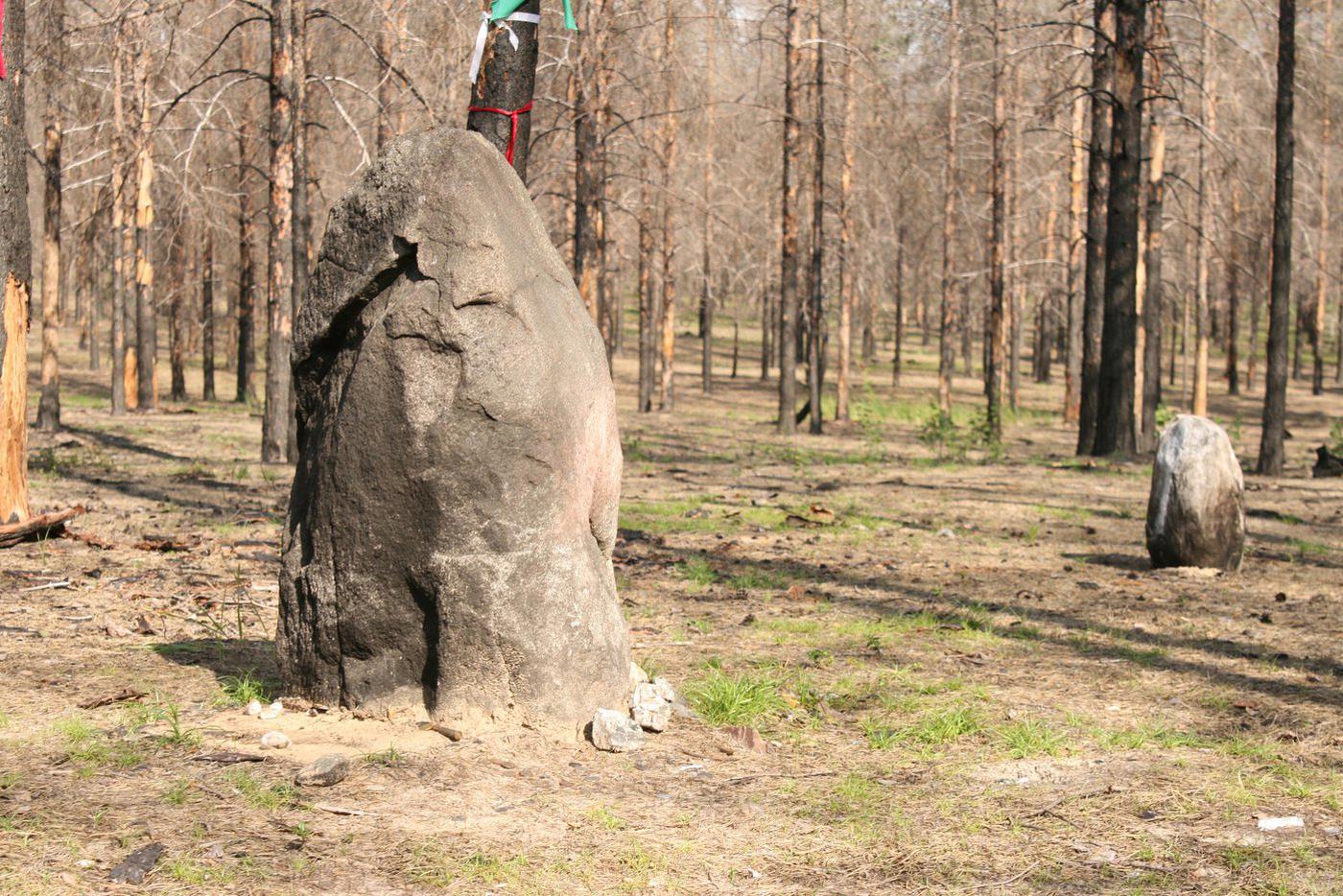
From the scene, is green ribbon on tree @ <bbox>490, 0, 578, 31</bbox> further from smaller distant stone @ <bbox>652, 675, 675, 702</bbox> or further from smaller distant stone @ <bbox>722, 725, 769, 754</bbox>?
smaller distant stone @ <bbox>722, 725, 769, 754</bbox>

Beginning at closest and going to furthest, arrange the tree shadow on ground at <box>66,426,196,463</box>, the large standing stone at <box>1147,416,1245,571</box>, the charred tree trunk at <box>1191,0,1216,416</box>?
the large standing stone at <box>1147,416,1245,571</box>, the tree shadow on ground at <box>66,426,196,463</box>, the charred tree trunk at <box>1191,0,1216,416</box>

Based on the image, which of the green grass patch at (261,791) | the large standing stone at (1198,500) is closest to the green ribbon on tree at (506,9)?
the green grass patch at (261,791)

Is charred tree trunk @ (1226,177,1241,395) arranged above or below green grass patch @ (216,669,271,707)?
above

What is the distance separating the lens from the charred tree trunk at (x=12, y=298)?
879cm

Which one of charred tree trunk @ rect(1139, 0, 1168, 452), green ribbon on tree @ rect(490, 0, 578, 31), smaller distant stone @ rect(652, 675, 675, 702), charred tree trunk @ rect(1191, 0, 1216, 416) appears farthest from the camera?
charred tree trunk @ rect(1191, 0, 1216, 416)

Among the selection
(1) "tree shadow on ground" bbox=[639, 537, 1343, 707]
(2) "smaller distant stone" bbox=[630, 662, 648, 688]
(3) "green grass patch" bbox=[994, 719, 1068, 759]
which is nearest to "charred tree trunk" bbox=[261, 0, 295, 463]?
(1) "tree shadow on ground" bbox=[639, 537, 1343, 707]

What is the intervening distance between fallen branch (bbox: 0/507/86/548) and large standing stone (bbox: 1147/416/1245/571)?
8.30 m

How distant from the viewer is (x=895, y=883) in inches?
162

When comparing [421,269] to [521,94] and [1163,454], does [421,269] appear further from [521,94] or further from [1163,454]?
[1163,454]

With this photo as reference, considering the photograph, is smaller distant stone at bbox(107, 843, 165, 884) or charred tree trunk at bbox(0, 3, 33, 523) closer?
smaller distant stone at bbox(107, 843, 165, 884)

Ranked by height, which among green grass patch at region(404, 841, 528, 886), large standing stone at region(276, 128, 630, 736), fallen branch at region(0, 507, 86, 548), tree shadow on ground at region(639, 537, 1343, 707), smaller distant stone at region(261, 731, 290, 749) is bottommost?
green grass patch at region(404, 841, 528, 886)

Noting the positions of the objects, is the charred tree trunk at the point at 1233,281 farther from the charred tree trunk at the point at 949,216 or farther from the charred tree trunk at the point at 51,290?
the charred tree trunk at the point at 51,290

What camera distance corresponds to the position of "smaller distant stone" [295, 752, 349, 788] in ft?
15.5

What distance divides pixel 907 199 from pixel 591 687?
3391 cm
